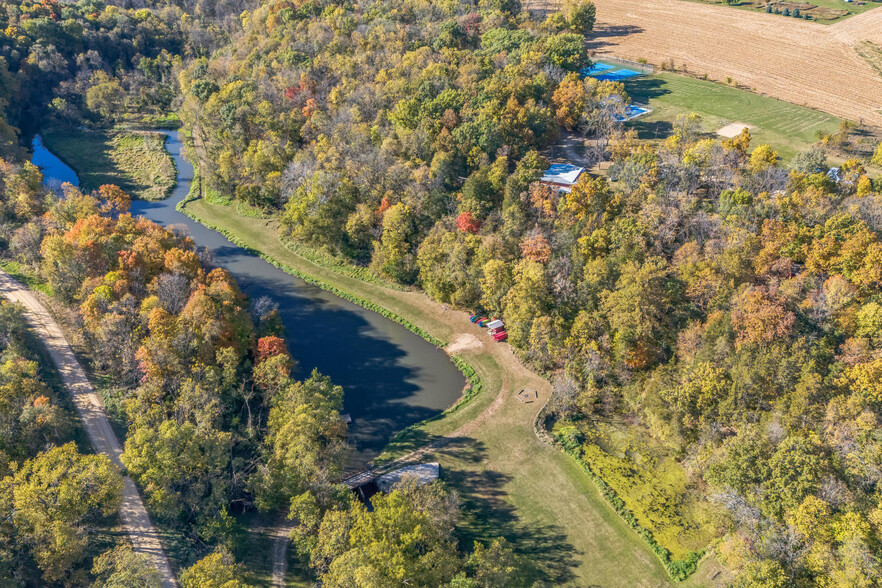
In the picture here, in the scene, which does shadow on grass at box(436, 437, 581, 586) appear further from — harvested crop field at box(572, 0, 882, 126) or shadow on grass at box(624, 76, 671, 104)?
harvested crop field at box(572, 0, 882, 126)

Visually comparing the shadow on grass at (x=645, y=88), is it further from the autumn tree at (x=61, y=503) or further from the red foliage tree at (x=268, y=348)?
the autumn tree at (x=61, y=503)

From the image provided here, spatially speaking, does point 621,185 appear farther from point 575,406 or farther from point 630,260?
point 575,406

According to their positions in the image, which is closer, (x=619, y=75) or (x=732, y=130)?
(x=732, y=130)

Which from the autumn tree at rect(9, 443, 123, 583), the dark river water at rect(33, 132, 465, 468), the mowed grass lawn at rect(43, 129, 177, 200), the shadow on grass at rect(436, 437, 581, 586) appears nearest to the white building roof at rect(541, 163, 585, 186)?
the dark river water at rect(33, 132, 465, 468)

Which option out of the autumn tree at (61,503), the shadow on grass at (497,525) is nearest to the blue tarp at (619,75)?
the shadow on grass at (497,525)

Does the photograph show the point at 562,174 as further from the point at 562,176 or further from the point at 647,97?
the point at 647,97

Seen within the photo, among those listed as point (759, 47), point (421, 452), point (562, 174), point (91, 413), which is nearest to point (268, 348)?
point (91, 413)
